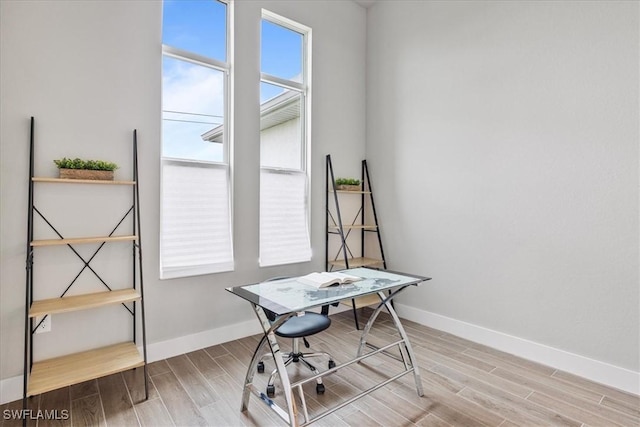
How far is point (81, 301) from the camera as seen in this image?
2.23 m

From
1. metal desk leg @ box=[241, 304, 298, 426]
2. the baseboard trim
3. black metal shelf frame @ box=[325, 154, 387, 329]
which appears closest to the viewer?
metal desk leg @ box=[241, 304, 298, 426]

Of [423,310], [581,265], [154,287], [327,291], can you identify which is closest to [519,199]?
[581,265]

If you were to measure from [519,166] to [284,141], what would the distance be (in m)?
2.28

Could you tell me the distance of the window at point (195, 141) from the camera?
282cm

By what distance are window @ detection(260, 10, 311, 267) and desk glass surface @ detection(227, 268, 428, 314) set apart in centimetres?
119

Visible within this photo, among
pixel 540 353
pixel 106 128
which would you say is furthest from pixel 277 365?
pixel 540 353

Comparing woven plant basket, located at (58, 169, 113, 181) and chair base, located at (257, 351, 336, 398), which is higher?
woven plant basket, located at (58, 169, 113, 181)

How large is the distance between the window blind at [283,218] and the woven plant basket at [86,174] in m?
1.38

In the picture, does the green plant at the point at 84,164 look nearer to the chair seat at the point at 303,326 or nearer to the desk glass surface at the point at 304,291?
the desk glass surface at the point at 304,291

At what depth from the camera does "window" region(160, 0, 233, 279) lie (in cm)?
282

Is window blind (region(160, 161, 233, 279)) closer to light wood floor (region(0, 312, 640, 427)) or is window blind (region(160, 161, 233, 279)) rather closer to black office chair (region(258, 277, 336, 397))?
light wood floor (region(0, 312, 640, 427))

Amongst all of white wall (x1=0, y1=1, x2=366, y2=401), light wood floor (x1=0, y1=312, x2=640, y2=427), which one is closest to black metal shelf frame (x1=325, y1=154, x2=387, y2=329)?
white wall (x1=0, y1=1, x2=366, y2=401)

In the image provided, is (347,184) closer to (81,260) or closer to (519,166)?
(519,166)

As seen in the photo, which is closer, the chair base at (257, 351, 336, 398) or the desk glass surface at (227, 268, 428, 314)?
the desk glass surface at (227, 268, 428, 314)
